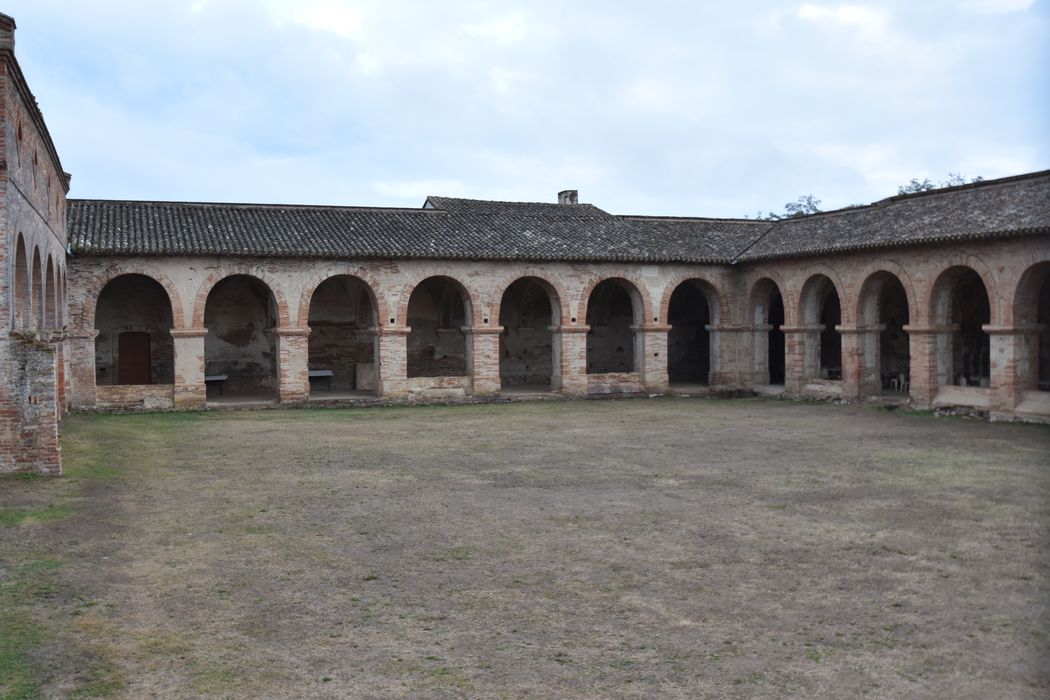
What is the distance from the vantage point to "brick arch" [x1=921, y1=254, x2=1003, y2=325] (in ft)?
66.3

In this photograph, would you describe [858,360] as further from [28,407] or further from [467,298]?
[28,407]

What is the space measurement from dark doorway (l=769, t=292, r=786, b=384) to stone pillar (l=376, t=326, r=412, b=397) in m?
12.0

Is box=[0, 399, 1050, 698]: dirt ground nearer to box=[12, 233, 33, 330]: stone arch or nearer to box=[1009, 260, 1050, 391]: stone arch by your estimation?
box=[12, 233, 33, 330]: stone arch

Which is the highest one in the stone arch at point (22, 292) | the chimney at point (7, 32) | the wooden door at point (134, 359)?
the chimney at point (7, 32)

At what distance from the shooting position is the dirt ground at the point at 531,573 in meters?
6.26

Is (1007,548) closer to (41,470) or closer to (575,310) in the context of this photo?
(41,470)

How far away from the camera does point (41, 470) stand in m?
13.3

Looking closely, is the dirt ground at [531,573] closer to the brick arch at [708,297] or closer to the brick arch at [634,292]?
the brick arch at [634,292]

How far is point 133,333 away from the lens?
88.4 feet

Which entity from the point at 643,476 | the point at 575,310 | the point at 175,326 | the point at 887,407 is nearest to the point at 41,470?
the point at 643,476

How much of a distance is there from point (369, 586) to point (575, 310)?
19143 millimetres

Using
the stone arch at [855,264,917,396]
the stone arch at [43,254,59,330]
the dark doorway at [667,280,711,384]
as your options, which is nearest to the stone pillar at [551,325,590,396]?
the dark doorway at [667,280,711,384]

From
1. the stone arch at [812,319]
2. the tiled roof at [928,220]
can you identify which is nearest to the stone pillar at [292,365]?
the tiled roof at [928,220]

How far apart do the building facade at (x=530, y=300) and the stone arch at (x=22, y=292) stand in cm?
136
